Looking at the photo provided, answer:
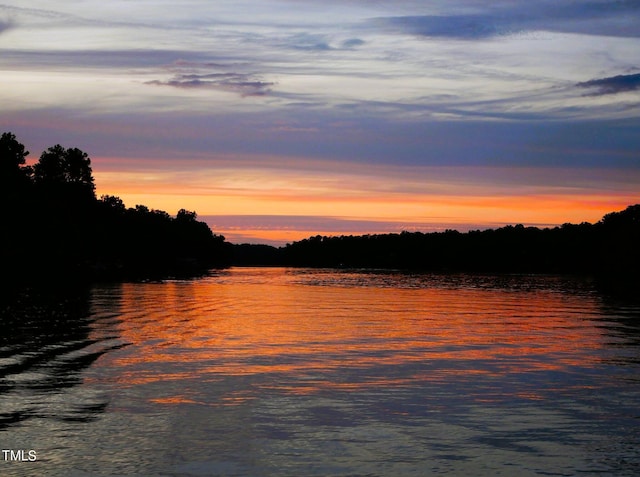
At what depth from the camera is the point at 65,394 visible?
26.2 metres

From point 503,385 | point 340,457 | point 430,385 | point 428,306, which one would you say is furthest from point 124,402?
point 428,306

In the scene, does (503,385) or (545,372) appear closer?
(503,385)

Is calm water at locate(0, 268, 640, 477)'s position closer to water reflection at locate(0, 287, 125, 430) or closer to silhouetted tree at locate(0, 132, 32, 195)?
water reflection at locate(0, 287, 125, 430)

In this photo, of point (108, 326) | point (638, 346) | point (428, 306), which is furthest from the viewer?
point (428, 306)

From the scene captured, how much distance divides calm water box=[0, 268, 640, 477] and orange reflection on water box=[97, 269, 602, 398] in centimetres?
15

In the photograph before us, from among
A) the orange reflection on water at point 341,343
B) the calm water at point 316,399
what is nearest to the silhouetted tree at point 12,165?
the orange reflection on water at point 341,343

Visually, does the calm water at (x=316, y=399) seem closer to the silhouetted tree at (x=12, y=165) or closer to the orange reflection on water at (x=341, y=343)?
the orange reflection on water at (x=341, y=343)

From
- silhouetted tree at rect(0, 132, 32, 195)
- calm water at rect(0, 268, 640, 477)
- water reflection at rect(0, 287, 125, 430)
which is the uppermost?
silhouetted tree at rect(0, 132, 32, 195)

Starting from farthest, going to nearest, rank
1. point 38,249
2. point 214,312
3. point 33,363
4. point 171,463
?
point 38,249 < point 214,312 < point 33,363 < point 171,463

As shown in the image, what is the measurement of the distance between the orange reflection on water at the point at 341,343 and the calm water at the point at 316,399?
15 cm

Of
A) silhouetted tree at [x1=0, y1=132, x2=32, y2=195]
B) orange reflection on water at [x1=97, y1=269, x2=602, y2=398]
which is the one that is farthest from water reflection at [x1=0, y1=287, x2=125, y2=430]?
silhouetted tree at [x1=0, y1=132, x2=32, y2=195]

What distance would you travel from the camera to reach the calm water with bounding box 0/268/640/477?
63.4 feet

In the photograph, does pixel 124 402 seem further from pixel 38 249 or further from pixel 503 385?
pixel 38 249

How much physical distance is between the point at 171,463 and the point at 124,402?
22.8ft
